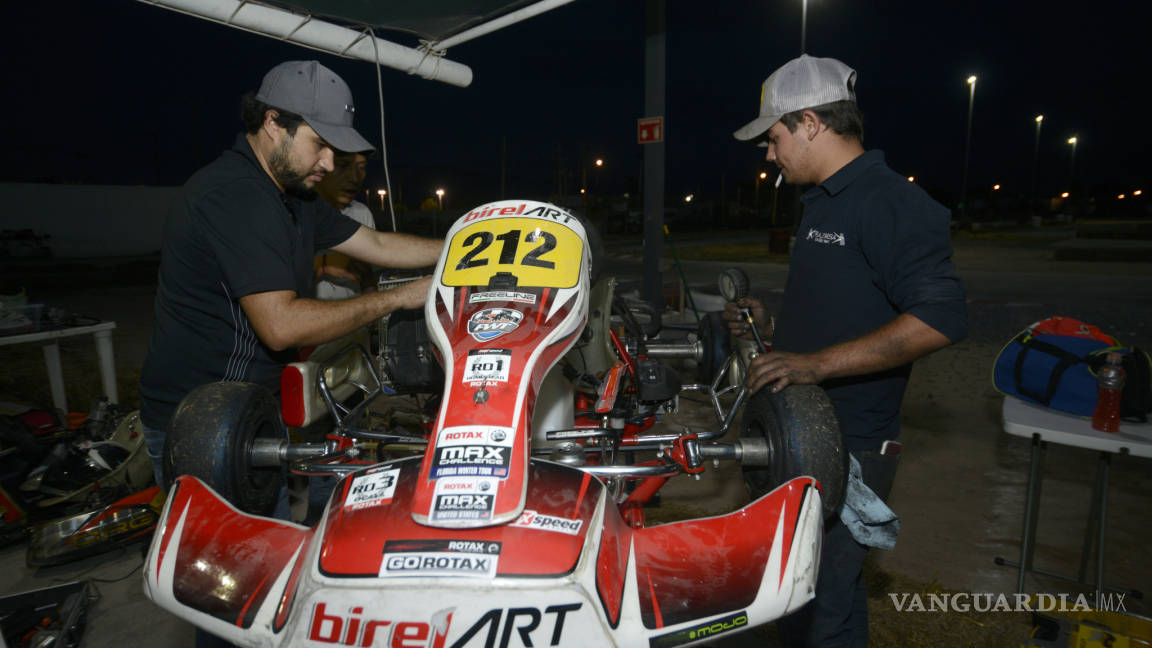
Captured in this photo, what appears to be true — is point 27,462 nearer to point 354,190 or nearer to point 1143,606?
point 354,190

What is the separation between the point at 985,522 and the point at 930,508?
284mm

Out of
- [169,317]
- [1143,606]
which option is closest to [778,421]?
[169,317]

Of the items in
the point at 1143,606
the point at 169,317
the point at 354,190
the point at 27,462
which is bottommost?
the point at 1143,606

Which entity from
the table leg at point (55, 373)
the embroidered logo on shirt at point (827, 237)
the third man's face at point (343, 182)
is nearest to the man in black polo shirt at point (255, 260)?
the embroidered logo on shirt at point (827, 237)

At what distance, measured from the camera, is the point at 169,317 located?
2145 mm

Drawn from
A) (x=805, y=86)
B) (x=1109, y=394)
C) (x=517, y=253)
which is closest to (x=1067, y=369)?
(x=1109, y=394)

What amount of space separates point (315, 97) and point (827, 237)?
5.88ft

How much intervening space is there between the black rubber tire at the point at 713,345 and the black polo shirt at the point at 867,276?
1.04m

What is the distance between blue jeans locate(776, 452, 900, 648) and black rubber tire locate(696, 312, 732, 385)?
129cm

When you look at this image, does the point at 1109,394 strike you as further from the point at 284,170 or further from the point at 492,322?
the point at 284,170

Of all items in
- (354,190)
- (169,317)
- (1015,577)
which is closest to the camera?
(169,317)

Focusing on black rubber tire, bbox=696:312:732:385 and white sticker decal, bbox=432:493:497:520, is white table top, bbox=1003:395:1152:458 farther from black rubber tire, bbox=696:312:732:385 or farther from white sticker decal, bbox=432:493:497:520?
white sticker decal, bbox=432:493:497:520

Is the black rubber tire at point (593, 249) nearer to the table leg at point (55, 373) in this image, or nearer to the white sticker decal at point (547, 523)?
the white sticker decal at point (547, 523)

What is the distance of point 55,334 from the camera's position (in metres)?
4.65
